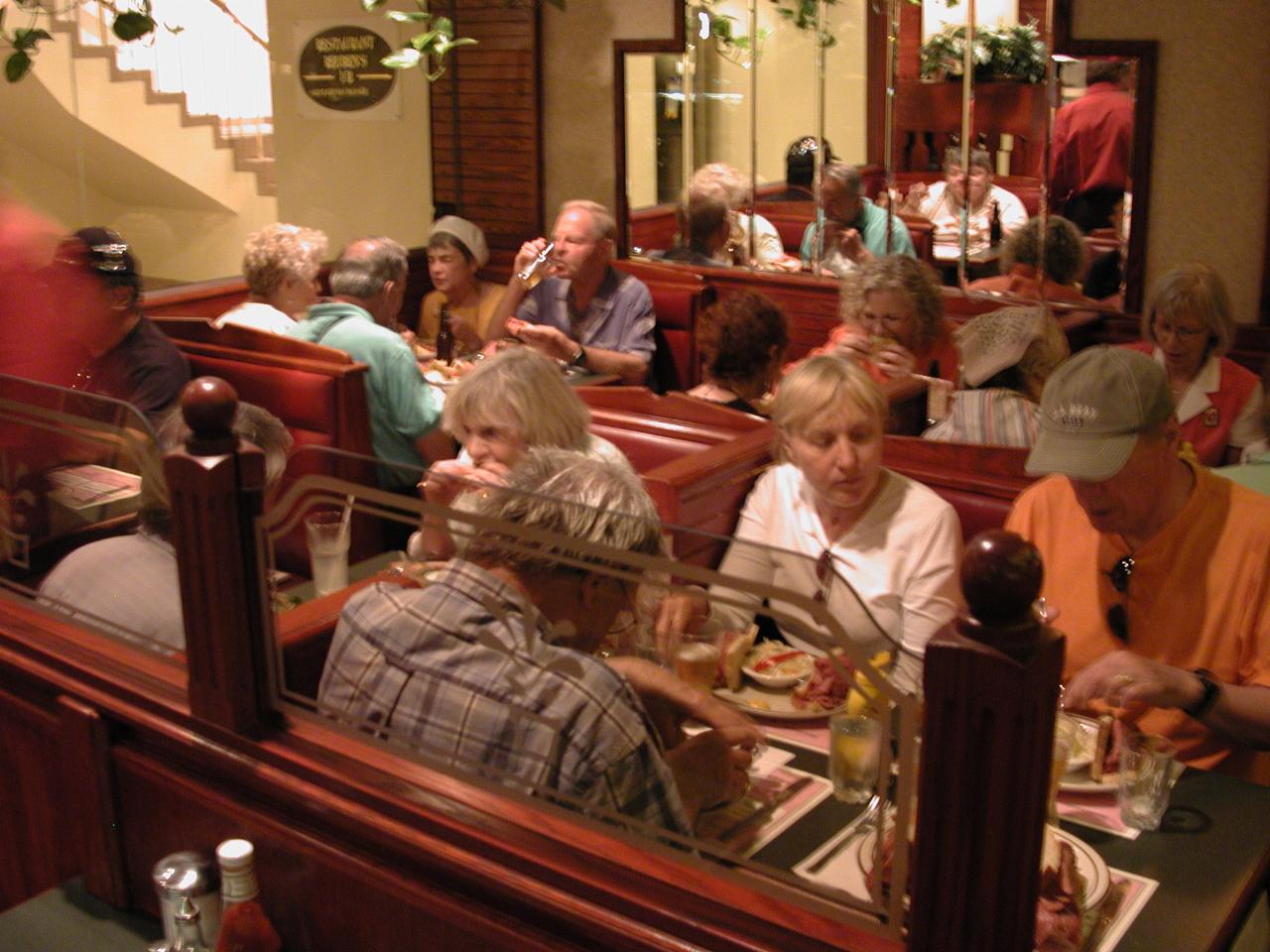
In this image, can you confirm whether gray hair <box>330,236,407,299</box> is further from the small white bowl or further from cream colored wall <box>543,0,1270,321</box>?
the small white bowl

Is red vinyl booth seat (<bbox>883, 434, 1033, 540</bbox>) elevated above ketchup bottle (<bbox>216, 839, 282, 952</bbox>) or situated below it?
above

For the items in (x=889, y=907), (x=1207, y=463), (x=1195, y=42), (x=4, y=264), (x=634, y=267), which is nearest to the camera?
(x=889, y=907)

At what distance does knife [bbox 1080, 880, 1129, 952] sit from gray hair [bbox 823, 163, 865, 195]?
462 cm

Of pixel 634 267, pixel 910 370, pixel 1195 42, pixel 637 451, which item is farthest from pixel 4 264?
pixel 1195 42

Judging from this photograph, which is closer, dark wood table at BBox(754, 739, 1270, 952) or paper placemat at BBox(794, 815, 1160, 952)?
paper placemat at BBox(794, 815, 1160, 952)

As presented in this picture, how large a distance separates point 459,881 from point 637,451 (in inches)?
74.7

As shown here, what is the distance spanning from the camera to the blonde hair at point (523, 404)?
2951mm

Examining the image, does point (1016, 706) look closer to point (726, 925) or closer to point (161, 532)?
point (726, 925)

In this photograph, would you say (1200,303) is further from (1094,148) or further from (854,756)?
(854,756)

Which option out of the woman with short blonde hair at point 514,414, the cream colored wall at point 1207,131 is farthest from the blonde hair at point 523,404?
the cream colored wall at point 1207,131

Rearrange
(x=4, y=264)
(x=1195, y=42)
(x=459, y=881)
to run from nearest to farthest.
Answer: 1. (x=459, y=881)
2. (x=4, y=264)
3. (x=1195, y=42)

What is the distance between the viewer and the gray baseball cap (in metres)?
2.21

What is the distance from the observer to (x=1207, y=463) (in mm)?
4133

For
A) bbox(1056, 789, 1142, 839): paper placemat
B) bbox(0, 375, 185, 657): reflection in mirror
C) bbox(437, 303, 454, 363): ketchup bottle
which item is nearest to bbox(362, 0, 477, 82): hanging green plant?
bbox(437, 303, 454, 363): ketchup bottle
